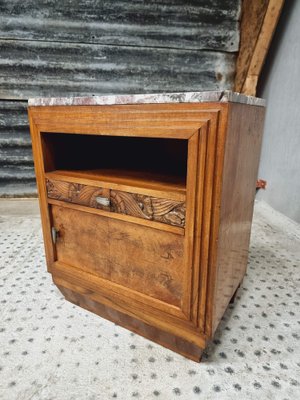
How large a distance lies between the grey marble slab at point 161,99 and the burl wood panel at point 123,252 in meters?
0.27

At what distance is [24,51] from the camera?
153 cm

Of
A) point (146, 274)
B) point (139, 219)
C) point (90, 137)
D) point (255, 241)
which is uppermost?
point (90, 137)

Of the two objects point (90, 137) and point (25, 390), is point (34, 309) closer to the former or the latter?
point (25, 390)

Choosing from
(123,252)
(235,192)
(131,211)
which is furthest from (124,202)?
(235,192)

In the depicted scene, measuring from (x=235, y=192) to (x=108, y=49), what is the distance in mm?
1381

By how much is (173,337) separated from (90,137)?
65cm

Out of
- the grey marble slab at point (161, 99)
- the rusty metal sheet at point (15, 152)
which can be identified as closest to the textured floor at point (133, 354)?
the grey marble slab at point (161, 99)

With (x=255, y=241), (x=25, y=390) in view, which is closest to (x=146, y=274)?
(x=25, y=390)

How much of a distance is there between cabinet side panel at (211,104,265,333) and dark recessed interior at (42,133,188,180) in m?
0.17

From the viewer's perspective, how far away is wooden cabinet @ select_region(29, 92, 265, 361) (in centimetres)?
48

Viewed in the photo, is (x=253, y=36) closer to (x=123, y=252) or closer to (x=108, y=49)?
(x=108, y=49)

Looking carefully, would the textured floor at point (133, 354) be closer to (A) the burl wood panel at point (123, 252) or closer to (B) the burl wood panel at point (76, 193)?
(A) the burl wood panel at point (123, 252)

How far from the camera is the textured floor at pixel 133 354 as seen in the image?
56cm

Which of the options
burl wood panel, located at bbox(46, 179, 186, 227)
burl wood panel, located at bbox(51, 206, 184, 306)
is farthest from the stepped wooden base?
burl wood panel, located at bbox(46, 179, 186, 227)
